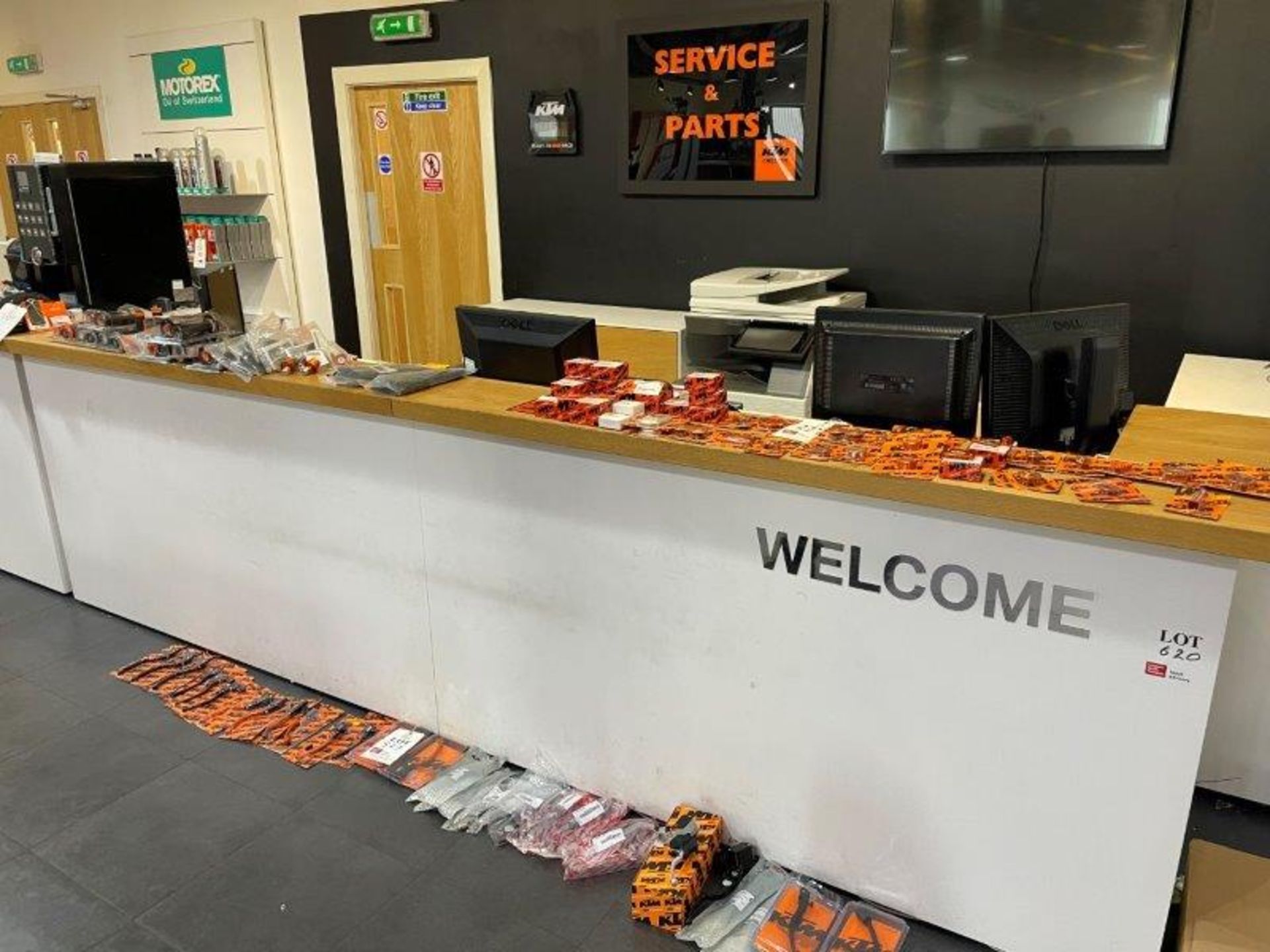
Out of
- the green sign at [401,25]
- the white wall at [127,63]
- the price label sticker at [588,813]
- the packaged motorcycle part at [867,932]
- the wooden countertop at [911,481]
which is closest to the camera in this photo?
the wooden countertop at [911,481]

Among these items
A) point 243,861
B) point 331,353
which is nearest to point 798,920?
point 243,861

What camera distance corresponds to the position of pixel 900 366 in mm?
1928

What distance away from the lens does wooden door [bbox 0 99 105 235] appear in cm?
604

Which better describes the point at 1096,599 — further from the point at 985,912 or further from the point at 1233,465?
the point at 985,912

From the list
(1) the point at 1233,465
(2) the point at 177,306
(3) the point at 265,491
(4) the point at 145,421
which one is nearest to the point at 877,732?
(1) the point at 1233,465

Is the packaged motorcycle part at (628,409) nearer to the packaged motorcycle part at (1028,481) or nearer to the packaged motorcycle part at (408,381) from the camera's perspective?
the packaged motorcycle part at (408,381)

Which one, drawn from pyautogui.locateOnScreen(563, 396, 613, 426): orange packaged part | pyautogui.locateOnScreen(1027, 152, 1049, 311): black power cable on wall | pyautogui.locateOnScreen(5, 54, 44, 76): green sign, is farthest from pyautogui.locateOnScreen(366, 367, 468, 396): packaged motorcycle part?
pyautogui.locateOnScreen(5, 54, 44, 76): green sign

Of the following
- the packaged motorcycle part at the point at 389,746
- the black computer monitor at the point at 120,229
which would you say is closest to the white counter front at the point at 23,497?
the black computer monitor at the point at 120,229

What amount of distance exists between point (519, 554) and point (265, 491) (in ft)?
3.01

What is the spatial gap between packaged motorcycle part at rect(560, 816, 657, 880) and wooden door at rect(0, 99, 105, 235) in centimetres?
599

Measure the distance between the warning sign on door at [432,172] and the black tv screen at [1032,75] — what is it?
239 centimetres

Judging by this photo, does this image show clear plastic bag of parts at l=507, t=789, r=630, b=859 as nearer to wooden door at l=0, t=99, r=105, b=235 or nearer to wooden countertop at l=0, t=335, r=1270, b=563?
wooden countertop at l=0, t=335, r=1270, b=563

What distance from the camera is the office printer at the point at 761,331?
10.6ft

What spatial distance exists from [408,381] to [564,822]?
1162 mm
